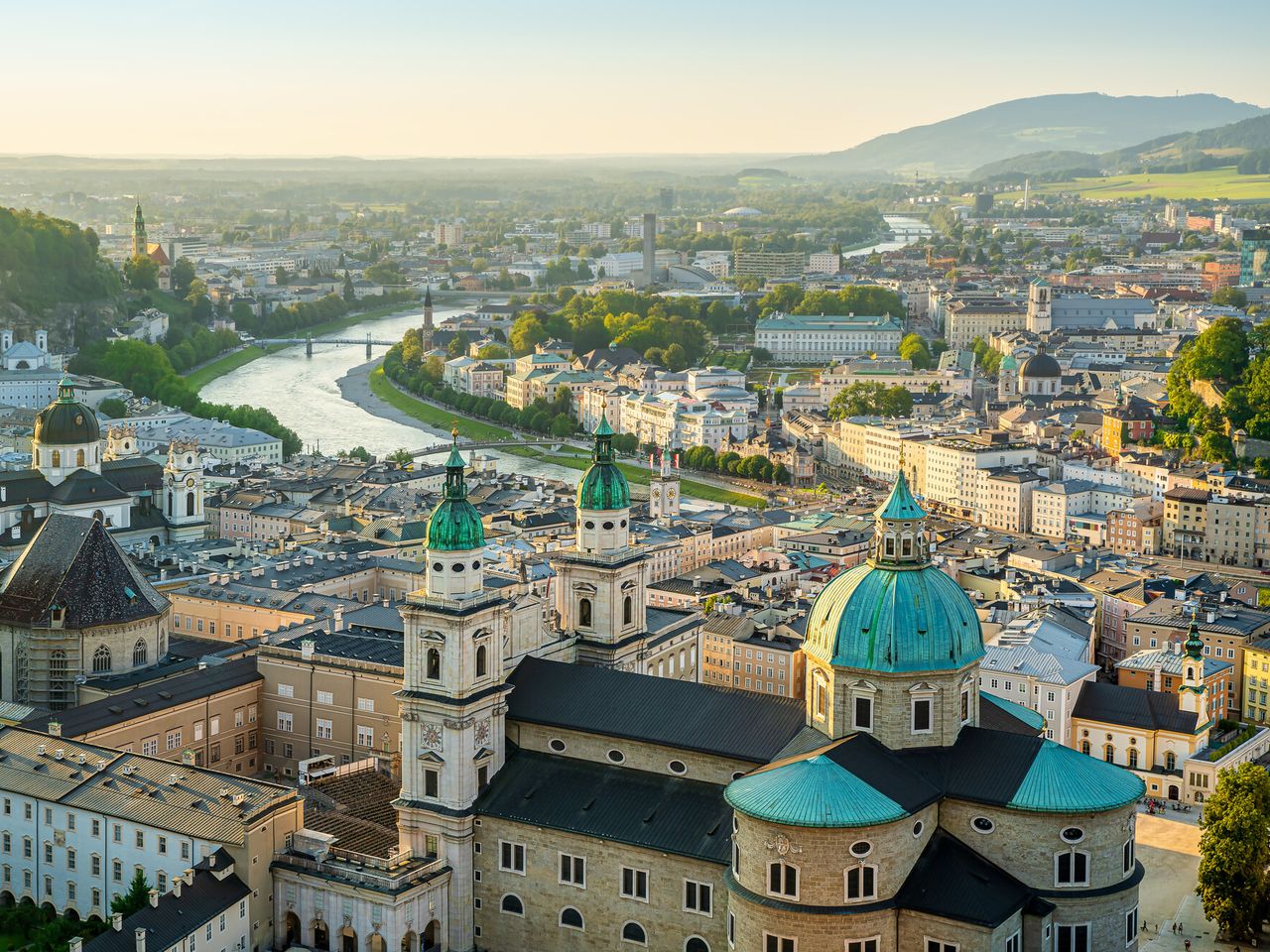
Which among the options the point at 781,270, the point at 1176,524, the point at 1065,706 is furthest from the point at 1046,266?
the point at 1065,706

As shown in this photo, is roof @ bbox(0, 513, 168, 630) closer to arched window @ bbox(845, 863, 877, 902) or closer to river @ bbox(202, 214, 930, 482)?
arched window @ bbox(845, 863, 877, 902)

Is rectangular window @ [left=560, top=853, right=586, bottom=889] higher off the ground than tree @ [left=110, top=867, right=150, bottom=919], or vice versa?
rectangular window @ [left=560, top=853, right=586, bottom=889]

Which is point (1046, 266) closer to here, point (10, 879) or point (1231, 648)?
point (1231, 648)

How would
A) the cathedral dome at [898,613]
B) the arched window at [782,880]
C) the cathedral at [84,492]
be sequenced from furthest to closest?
the cathedral at [84,492] < the cathedral dome at [898,613] < the arched window at [782,880]

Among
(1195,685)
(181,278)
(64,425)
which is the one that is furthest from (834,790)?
(181,278)

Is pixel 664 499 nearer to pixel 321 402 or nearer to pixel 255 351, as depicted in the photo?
pixel 321 402

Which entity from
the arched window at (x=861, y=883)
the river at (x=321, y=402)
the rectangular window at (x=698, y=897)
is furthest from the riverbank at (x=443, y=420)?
the arched window at (x=861, y=883)

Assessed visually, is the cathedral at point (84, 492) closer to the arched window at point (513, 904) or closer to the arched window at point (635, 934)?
the arched window at point (513, 904)

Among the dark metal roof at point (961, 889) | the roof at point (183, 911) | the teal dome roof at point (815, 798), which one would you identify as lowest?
the roof at point (183, 911)

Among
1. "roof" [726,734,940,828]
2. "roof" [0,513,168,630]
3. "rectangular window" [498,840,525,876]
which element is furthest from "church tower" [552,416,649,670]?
"roof" [0,513,168,630]
